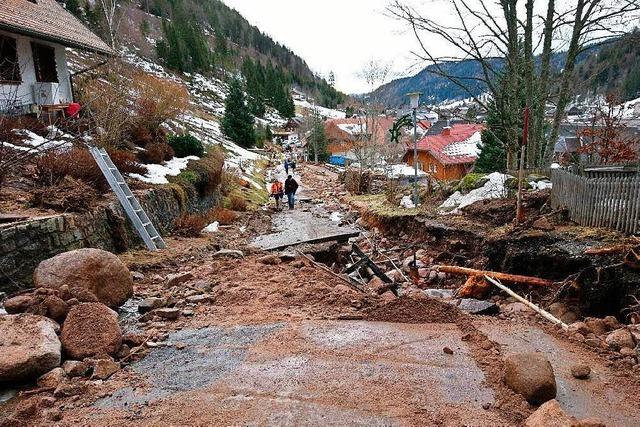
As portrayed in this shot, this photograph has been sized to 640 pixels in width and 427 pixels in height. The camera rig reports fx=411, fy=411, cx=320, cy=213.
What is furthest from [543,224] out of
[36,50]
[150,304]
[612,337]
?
[36,50]

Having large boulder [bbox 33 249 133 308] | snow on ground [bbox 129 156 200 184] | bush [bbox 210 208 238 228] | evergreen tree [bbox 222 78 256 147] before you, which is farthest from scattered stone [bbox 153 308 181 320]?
evergreen tree [bbox 222 78 256 147]

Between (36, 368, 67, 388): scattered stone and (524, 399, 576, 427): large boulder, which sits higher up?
(524, 399, 576, 427): large boulder

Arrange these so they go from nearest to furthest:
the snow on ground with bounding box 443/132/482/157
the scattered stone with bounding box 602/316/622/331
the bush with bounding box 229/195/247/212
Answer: the scattered stone with bounding box 602/316/622/331, the bush with bounding box 229/195/247/212, the snow on ground with bounding box 443/132/482/157

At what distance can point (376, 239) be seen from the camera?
13633 mm

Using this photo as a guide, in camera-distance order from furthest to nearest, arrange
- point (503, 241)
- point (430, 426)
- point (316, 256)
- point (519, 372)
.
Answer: point (316, 256), point (503, 241), point (519, 372), point (430, 426)

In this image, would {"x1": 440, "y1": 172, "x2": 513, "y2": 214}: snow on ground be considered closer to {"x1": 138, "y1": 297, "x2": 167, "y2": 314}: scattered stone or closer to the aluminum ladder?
the aluminum ladder

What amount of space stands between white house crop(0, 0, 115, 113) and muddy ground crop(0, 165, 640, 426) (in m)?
9.94

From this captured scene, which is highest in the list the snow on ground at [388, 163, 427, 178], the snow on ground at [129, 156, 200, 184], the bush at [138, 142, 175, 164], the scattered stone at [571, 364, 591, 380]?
the bush at [138, 142, 175, 164]

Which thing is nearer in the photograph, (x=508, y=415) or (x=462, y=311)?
(x=508, y=415)

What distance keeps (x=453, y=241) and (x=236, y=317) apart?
6.33m

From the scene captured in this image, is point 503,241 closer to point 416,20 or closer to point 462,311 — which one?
point 462,311

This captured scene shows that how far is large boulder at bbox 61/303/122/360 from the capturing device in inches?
184

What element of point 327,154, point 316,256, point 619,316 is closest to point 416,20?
point 316,256

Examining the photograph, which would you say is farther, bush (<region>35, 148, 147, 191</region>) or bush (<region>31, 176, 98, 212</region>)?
bush (<region>35, 148, 147, 191</region>)
